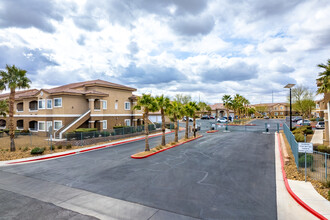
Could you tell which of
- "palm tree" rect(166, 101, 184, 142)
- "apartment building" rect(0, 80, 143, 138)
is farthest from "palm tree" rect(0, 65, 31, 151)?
"palm tree" rect(166, 101, 184, 142)

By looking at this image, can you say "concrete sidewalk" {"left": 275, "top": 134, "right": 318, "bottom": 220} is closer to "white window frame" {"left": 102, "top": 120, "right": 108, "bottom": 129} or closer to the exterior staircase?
the exterior staircase

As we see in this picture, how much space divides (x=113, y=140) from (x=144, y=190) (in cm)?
1902

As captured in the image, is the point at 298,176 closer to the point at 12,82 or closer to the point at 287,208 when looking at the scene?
the point at 287,208

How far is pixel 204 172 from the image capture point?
493 inches

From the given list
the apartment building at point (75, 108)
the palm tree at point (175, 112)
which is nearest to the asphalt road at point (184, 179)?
the palm tree at point (175, 112)

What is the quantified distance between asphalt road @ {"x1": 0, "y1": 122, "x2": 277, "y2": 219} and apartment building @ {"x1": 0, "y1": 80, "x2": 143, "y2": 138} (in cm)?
1435

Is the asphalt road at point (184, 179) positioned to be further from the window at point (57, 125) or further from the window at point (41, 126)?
the window at point (41, 126)

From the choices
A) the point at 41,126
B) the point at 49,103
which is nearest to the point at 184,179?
the point at 49,103

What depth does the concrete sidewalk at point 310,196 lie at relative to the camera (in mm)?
7438

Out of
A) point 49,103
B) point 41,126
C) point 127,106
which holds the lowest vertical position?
point 41,126

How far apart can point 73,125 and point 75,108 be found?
379 cm

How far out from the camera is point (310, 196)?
28.4 ft

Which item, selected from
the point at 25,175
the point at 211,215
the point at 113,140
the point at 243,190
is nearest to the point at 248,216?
Result: the point at 211,215

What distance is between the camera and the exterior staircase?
27.5 metres
